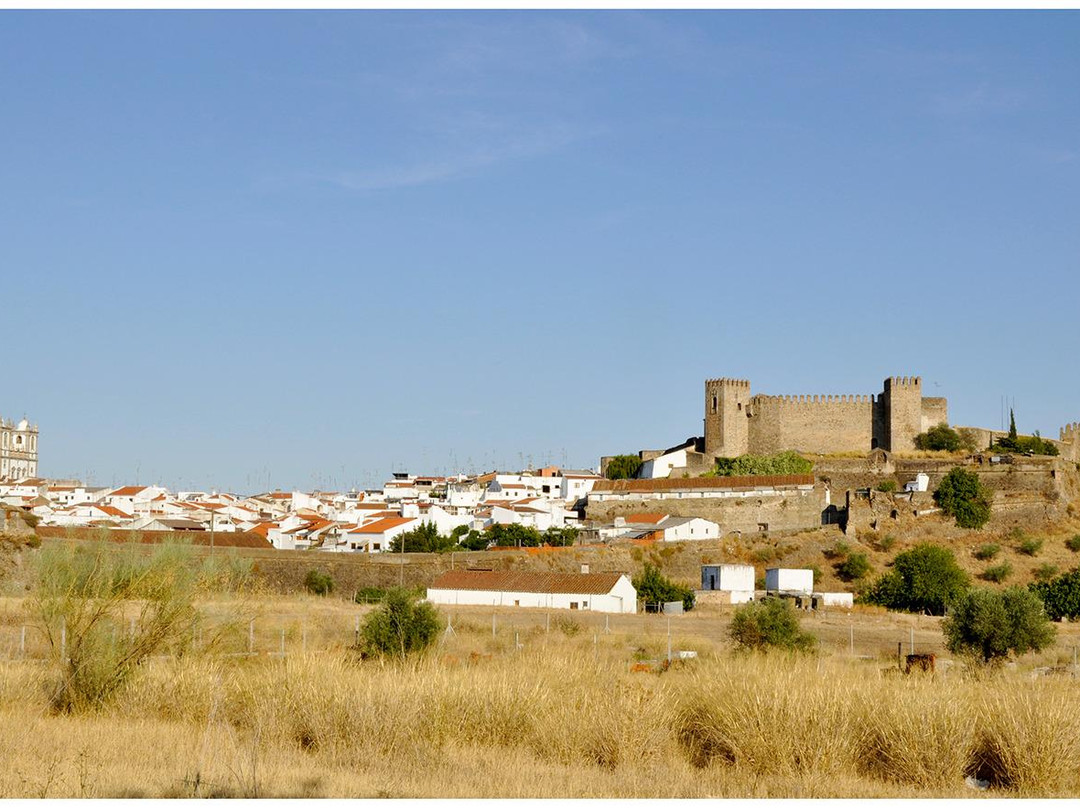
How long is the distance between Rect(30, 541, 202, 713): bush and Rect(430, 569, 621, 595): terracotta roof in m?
19.7

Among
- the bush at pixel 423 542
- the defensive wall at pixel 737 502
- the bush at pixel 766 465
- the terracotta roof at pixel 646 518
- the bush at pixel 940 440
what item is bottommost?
the bush at pixel 423 542

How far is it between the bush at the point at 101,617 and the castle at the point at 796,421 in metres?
50.5

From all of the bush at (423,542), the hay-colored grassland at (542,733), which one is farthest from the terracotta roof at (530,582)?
the hay-colored grassland at (542,733)

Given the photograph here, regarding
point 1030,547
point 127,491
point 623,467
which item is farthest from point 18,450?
point 1030,547

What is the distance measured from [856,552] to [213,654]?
33.9 m

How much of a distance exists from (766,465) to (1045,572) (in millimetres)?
19385

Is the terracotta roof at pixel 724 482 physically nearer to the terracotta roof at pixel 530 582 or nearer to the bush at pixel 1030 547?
the bush at pixel 1030 547

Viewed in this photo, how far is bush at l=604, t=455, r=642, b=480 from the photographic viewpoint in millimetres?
67787

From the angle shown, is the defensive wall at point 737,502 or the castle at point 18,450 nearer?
the defensive wall at point 737,502

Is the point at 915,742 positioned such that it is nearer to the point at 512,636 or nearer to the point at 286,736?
the point at 286,736

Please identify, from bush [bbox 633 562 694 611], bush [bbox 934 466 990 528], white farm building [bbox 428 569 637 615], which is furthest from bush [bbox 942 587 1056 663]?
bush [bbox 934 466 990 528]

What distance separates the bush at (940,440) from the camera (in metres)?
60.9

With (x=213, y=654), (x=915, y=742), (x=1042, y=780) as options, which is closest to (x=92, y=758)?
(x=213, y=654)

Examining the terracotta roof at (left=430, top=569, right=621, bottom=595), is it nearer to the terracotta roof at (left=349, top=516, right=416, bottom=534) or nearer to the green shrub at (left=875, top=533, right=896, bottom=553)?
the green shrub at (left=875, top=533, right=896, bottom=553)
